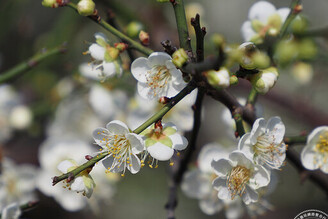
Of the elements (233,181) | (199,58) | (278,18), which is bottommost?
(233,181)

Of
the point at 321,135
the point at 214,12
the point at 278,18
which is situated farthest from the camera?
the point at 214,12

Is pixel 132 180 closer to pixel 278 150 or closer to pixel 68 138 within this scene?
pixel 68 138

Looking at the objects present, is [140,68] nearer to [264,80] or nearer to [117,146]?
[117,146]

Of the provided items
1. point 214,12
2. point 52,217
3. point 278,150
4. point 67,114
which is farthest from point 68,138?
point 214,12

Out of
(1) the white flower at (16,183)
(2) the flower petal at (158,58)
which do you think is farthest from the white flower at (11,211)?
(2) the flower petal at (158,58)

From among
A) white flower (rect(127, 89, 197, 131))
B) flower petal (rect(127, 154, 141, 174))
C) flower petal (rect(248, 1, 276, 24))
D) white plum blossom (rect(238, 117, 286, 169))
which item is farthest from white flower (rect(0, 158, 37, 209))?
flower petal (rect(248, 1, 276, 24))
